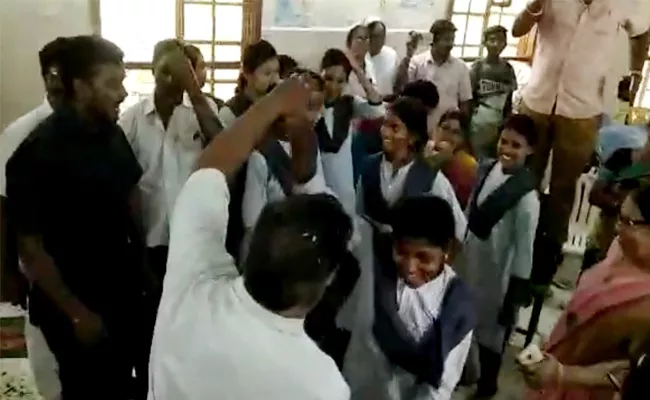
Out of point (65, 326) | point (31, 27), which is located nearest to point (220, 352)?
point (65, 326)

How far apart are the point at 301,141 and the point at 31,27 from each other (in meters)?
2.27

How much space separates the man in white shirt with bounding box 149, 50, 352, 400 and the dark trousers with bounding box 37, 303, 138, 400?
65 cm

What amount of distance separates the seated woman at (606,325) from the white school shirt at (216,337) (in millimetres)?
443

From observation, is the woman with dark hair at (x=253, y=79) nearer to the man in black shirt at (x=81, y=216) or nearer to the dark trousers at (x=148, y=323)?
the dark trousers at (x=148, y=323)

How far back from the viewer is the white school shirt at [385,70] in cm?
433

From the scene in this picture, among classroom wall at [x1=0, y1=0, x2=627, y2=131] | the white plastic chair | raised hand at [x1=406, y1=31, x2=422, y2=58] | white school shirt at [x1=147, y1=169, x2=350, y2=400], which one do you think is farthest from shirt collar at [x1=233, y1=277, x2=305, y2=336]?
raised hand at [x1=406, y1=31, x2=422, y2=58]

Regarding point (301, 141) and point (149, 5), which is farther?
point (149, 5)

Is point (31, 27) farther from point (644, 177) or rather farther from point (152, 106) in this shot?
point (644, 177)

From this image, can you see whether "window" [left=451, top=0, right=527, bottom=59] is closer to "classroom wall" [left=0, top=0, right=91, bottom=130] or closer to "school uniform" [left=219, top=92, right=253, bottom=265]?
"classroom wall" [left=0, top=0, right=91, bottom=130]

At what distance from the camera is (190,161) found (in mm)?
2137

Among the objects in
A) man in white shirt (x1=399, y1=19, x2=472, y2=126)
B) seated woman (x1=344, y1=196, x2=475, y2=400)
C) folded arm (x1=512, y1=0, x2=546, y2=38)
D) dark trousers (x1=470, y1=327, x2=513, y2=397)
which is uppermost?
folded arm (x1=512, y1=0, x2=546, y2=38)

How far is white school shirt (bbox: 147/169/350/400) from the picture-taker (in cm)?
105

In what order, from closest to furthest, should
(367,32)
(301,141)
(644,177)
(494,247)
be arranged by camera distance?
(301,141) < (644,177) < (494,247) < (367,32)

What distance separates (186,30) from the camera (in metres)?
4.44
